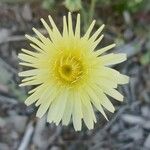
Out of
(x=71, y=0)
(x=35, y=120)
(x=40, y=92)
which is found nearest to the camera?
(x=40, y=92)

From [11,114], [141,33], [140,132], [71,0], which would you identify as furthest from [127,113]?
[71,0]

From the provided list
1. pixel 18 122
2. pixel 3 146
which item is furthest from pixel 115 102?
pixel 3 146

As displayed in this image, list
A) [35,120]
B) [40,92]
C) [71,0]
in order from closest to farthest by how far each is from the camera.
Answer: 1. [40,92]
2. [71,0]
3. [35,120]

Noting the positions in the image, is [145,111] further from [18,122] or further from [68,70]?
[68,70]

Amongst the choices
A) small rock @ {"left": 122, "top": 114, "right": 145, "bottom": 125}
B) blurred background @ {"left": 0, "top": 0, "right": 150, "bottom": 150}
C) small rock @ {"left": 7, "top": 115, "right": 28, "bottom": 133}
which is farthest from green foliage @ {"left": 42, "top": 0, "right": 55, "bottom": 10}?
small rock @ {"left": 122, "top": 114, "right": 145, "bottom": 125}

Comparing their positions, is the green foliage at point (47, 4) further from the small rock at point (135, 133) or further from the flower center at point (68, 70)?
the small rock at point (135, 133)

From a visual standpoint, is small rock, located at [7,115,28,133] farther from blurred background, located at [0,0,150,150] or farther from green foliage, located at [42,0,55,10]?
green foliage, located at [42,0,55,10]

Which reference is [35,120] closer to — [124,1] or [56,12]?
[56,12]
